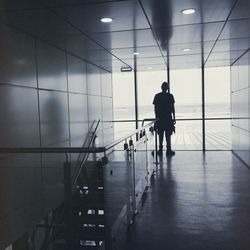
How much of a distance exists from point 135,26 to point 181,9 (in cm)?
86

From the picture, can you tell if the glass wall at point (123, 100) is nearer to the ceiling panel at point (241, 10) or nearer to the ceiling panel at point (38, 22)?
the ceiling panel at point (38, 22)

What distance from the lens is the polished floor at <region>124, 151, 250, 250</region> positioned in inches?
117

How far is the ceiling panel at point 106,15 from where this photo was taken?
3.30 meters

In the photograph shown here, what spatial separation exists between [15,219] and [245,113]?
483 cm

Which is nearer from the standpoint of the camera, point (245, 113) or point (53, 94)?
point (53, 94)

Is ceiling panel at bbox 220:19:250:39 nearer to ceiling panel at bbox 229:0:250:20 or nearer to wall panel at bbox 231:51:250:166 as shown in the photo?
ceiling panel at bbox 229:0:250:20

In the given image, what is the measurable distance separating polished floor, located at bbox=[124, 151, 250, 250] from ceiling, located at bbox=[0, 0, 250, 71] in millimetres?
2402

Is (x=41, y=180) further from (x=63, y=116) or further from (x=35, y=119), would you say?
(x=63, y=116)

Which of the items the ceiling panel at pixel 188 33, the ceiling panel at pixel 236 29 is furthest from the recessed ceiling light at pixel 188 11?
the ceiling panel at pixel 236 29

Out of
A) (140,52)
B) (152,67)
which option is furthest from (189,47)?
(152,67)

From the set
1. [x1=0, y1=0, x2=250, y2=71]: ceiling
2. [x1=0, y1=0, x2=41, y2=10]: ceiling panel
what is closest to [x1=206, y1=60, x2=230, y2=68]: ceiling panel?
[x1=0, y1=0, x2=250, y2=71]: ceiling

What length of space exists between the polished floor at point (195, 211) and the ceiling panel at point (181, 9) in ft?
7.88

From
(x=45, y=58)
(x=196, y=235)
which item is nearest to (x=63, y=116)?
(x=45, y=58)

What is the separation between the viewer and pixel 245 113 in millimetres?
6223
